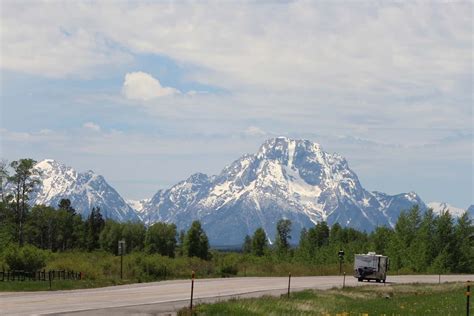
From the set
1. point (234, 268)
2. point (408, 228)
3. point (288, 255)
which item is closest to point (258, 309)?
point (234, 268)

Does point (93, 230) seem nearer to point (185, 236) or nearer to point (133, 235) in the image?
point (133, 235)

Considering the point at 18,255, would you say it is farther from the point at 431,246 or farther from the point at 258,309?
the point at 431,246

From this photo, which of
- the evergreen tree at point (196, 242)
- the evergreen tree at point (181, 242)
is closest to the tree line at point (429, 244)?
the evergreen tree at point (196, 242)

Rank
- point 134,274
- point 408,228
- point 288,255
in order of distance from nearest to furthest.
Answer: point 134,274
point 408,228
point 288,255

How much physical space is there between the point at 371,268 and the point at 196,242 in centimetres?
7691

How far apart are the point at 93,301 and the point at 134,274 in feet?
98.3

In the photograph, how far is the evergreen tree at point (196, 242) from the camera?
138500mm

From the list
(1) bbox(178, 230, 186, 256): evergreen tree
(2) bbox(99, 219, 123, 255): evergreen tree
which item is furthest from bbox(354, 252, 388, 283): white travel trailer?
(1) bbox(178, 230, 186, 256): evergreen tree

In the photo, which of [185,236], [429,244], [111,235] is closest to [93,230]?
[111,235]

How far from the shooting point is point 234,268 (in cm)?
7881

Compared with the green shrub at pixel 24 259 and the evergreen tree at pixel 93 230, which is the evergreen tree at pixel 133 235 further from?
the green shrub at pixel 24 259

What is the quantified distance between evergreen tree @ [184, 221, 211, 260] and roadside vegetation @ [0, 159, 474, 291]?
0.19m

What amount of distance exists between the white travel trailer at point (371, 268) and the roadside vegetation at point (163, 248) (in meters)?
13.6

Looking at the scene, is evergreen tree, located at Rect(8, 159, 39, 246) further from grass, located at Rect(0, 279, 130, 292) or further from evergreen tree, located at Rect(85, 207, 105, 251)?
grass, located at Rect(0, 279, 130, 292)
